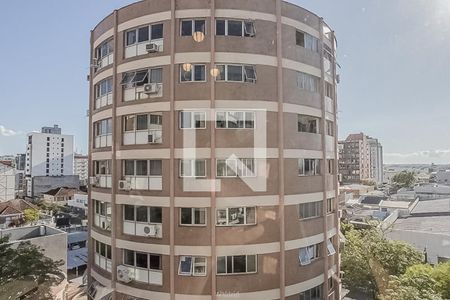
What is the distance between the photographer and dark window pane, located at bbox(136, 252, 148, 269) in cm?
625

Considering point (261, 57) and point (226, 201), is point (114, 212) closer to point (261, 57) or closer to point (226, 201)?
point (226, 201)

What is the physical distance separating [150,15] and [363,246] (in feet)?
33.8

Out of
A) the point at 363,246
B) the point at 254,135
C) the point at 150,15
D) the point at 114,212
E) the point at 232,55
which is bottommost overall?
the point at 363,246

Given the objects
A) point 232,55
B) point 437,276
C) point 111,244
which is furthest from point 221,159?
point 437,276

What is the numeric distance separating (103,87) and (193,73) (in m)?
2.55

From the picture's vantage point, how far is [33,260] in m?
8.79

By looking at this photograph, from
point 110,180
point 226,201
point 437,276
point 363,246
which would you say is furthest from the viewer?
point 363,246

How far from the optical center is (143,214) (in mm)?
6293

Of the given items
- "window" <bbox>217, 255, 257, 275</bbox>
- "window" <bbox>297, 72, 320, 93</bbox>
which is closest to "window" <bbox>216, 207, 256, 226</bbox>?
"window" <bbox>217, 255, 257, 275</bbox>

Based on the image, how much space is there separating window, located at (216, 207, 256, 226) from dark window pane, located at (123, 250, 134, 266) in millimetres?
1996

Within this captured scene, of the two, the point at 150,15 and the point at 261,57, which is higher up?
the point at 150,15

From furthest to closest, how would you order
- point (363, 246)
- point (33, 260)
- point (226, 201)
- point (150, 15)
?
point (363, 246)
point (33, 260)
point (150, 15)
point (226, 201)

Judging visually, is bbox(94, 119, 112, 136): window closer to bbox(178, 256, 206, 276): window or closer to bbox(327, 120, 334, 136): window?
bbox(178, 256, 206, 276): window

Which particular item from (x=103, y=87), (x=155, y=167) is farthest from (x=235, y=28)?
(x=103, y=87)
